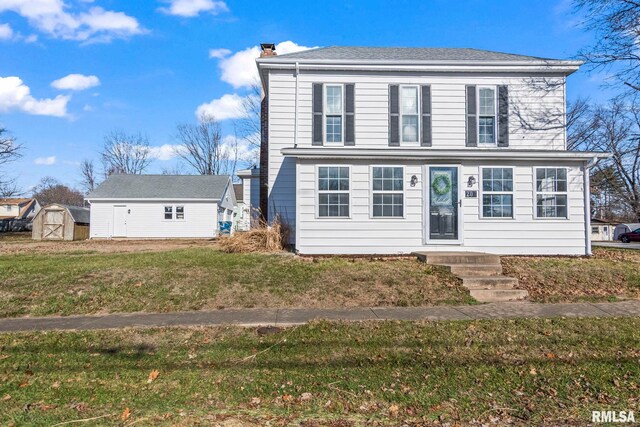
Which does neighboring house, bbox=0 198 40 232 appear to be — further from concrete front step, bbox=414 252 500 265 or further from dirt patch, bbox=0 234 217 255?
concrete front step, bbox=414 252 500 265

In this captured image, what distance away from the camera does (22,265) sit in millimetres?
9781

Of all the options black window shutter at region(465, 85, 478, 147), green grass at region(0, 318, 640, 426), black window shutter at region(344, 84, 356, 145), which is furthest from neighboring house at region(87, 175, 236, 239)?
green grass at region(0, 318, 640, 426)

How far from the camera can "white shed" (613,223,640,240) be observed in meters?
40.2

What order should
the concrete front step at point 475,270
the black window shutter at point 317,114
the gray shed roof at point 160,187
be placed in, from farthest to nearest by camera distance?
the gray shed roof at point 160,187
the black window shutter at point 317,114
the concrete front step at point 475,270

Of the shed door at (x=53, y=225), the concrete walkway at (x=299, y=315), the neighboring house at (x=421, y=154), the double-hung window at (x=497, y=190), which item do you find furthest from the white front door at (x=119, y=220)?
the double-hung window at (x=497, y=190)

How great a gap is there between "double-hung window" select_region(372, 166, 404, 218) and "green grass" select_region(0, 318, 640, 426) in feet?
18.9

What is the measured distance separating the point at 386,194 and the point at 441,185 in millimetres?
1629

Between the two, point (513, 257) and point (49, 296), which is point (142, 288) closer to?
point (49, 296)

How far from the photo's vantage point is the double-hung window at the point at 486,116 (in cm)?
1353

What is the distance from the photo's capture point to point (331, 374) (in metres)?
4.31

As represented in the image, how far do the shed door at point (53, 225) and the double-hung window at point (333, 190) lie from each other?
72.8 ft

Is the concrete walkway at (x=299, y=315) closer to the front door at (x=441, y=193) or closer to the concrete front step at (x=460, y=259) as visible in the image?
the concrete front step at (x=460, y=259)

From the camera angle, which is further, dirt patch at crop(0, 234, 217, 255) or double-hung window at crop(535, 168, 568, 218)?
dirt patch at crop(0, 234, 217, 255)

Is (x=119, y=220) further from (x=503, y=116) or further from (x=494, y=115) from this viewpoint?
(x=503, y=116)
